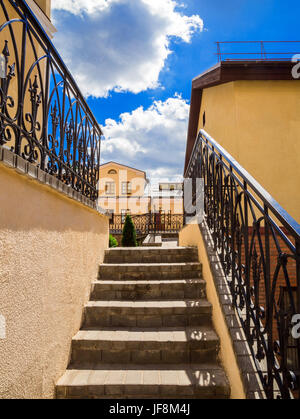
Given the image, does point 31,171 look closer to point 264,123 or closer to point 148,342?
point 148,342

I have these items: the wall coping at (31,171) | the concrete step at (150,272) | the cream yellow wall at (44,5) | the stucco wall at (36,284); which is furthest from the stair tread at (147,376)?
the cream yellow wall at (44,5)

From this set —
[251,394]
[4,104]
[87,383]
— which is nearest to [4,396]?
[87,383]

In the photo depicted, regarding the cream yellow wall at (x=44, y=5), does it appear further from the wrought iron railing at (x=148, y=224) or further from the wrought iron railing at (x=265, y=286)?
the wrought iron railing at (x=148, y=224)

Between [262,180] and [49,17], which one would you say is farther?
[262,180]

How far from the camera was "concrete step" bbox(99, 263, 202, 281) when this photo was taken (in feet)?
11.4

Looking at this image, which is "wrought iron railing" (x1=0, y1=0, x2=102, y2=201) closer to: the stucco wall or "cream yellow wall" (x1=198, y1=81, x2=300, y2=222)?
the stucco wall

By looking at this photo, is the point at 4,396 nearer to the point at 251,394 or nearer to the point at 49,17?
the point at 251,394

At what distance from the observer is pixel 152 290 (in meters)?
3.17

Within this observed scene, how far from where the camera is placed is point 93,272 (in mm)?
3375

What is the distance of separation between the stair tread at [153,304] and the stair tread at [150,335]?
0.82 ft

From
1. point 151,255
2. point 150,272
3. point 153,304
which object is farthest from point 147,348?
point 151,255

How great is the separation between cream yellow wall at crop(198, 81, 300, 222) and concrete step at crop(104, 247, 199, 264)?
3697 millimetres

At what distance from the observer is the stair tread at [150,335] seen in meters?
2.46
